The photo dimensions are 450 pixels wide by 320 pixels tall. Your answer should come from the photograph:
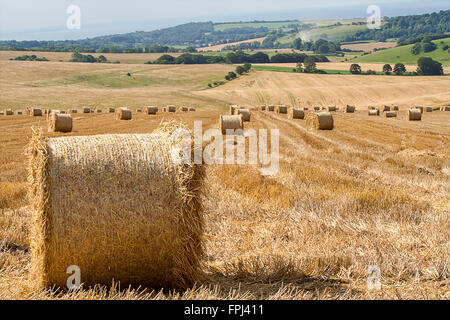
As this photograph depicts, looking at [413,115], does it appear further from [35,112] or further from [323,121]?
[35,112]

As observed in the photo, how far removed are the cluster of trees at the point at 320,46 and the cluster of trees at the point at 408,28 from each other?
17.4 m

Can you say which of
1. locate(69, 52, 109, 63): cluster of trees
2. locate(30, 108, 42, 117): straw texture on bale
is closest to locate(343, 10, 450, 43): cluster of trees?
locate(69, 52, 109, 63): cluster of trees

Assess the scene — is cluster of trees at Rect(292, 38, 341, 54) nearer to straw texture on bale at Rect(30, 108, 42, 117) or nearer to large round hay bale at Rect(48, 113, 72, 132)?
straw texture on bale at Rect(30, 108, 42, 117)

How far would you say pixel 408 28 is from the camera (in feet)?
582

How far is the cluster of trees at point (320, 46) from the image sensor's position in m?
148

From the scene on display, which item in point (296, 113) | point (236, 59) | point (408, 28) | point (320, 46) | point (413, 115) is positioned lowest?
point (413, 115)

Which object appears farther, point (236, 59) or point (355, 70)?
point (236, 59)

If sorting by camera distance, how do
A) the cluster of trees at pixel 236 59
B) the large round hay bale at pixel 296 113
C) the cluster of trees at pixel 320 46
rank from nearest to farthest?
the large round hay bale at pixel 296 113, the cluster of trees at pixel 236 59, the cluster of trees at pixel 320 46

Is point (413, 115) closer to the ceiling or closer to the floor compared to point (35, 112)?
closer to the floor

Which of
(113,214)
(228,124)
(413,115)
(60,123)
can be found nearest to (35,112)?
(60,123)

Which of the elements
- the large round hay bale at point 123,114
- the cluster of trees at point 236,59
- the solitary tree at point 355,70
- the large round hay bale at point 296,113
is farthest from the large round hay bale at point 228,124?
the cluster of trees at point 236,59

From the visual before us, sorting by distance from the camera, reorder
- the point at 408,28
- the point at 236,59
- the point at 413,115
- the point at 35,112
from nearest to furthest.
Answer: the point at 413,115
the point at 35,112
the point at 236,59
the point at 408,28

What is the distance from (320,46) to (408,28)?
4573 cm

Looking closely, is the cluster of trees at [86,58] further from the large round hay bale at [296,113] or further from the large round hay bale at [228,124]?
the large round hay bale at [228,124]
